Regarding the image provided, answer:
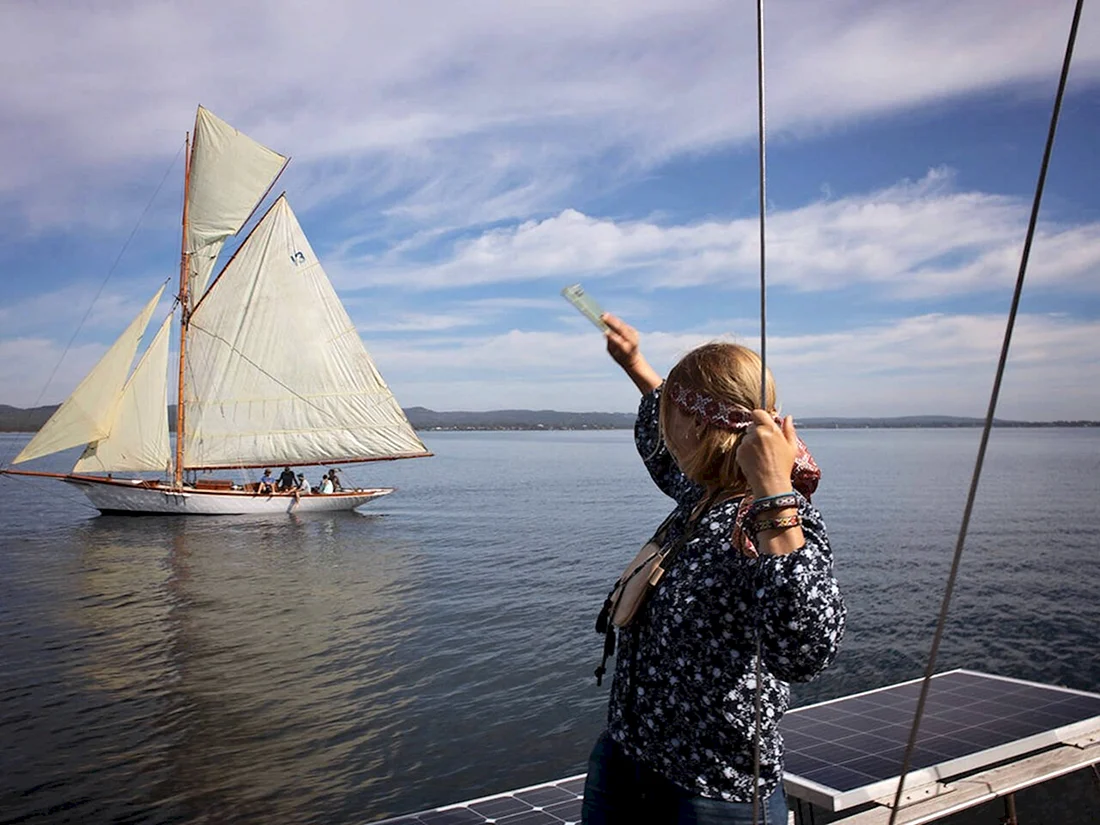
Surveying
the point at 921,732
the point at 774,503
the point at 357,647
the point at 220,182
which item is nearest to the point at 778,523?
the point at 774,503

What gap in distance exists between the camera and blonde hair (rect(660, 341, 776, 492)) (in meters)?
2.31

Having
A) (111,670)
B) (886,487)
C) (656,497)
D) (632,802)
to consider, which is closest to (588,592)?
(111,670)

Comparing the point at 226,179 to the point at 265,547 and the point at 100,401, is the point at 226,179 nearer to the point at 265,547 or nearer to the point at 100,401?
the point at 100,401

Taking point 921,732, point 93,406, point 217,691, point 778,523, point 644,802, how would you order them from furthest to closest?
point 93,406, point 217,691, point 921,732, point 644,802, point 778,523

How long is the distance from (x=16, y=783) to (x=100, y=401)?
3253cm

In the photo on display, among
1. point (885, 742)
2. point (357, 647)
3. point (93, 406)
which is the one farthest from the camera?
point (93, 406)

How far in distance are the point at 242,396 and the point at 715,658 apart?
40.7m

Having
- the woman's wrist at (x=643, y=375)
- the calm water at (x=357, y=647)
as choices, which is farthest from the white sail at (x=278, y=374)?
the woman's wrist at (x=643, y=375)

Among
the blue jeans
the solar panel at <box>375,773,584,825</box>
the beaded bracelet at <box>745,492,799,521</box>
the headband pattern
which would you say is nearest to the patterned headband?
the headband pattern

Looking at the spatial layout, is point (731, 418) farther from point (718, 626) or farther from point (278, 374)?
point (278, 374)

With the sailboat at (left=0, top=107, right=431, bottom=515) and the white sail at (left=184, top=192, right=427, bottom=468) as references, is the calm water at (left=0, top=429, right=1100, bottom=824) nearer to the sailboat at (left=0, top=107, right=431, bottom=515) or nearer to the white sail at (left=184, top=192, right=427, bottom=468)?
the sailboat at (left=0, top=107, right=431, bottom=515)

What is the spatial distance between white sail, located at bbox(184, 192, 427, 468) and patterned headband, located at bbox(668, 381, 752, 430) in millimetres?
39599

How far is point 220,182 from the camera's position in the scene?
43.7 meters

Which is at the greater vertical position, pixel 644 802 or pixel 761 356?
pixel 761 356
